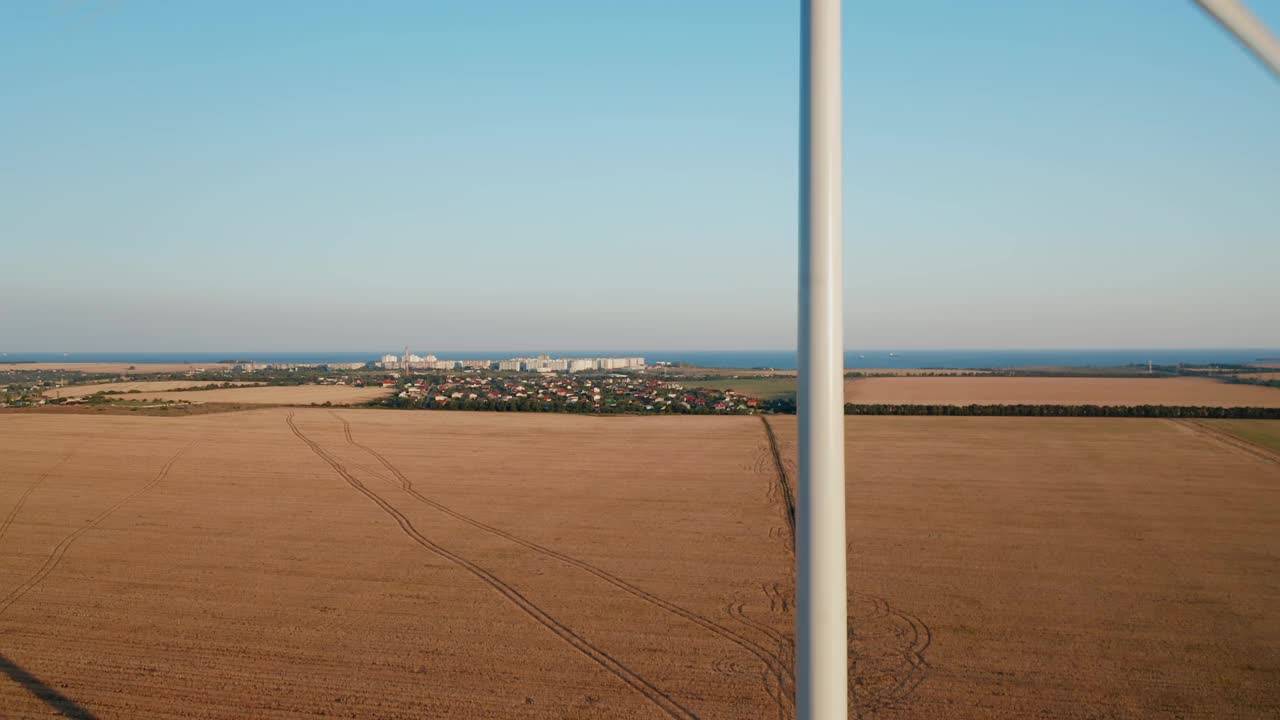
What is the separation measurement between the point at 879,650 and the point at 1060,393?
59.7 m

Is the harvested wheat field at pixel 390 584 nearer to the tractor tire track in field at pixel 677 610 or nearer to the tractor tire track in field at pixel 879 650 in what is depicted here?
the tractor tire track in field at pixel 677 610

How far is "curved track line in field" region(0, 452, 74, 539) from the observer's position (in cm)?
2364

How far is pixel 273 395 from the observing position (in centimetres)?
6644

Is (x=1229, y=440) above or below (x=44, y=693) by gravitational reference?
→ above

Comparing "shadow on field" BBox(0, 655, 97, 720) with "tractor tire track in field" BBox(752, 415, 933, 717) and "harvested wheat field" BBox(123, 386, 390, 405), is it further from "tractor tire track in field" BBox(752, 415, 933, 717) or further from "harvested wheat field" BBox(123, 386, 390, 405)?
"harvested wheat field" BBox(123, 386, 390, 405)

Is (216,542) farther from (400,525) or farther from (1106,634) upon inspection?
(1106,634)

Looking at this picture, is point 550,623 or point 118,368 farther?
point 118,368

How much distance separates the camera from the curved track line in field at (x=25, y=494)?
2364cm

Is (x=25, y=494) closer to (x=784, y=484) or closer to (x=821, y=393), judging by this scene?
(x=784, y=484)

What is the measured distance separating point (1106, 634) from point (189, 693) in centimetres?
1603

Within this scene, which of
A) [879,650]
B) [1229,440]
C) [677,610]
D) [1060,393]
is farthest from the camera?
[1060,393]

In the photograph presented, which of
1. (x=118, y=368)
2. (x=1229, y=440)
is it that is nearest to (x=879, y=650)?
(x=1229, y=440)

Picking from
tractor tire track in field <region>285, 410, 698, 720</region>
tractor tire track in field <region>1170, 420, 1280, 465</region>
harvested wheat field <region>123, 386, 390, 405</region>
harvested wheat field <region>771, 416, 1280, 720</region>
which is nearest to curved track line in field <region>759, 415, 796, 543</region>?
harvested wheat field <region>771, 416, 1280, 720</region>

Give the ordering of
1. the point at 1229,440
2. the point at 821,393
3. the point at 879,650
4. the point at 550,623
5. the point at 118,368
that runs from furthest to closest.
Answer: the point at 118,368, the point at 1229,440, the point at 550,623, the point at 879,650, the point at 821,393
